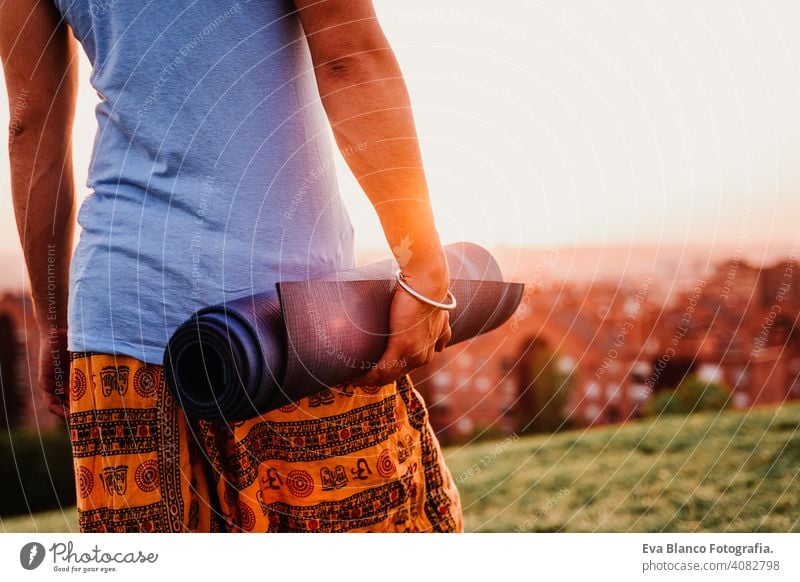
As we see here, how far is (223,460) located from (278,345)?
Result: 0.85 ft

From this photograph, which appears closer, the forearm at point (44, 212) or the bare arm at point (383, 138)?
the bare arm at point (383, 138)

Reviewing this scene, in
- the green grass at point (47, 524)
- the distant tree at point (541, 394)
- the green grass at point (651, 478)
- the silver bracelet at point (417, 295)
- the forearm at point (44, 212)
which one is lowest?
the distant tree at point (541, 394)

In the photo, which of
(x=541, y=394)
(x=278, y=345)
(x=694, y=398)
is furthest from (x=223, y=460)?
(x=541, y=394)

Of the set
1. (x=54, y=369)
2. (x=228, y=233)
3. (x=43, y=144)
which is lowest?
(x=54, y=369)

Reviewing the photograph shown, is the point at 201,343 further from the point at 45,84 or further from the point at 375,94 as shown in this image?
the point at 45,84

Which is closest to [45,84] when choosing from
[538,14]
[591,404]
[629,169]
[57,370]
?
[57,370]

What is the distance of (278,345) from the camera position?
90cm

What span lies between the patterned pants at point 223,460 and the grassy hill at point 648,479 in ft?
4.87

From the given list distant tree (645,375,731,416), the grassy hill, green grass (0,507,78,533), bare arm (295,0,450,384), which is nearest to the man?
bare arm (295,0,450,384)

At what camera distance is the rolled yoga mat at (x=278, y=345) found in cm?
89

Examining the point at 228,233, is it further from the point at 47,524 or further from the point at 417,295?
the point at 47,524

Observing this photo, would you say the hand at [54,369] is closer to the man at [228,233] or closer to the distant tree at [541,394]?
the man at [228,233]

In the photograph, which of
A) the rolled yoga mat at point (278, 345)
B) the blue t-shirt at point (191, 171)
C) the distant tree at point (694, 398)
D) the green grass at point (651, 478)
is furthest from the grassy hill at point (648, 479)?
the blue t-shirt at point (191, 171)
